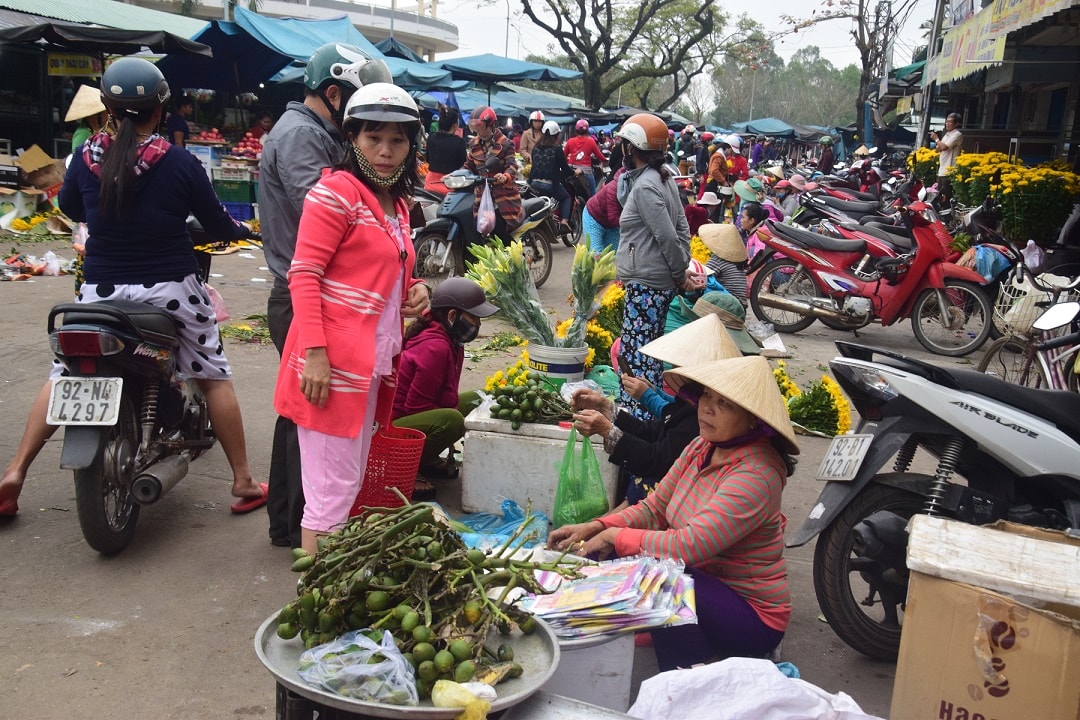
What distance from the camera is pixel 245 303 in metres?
8.93

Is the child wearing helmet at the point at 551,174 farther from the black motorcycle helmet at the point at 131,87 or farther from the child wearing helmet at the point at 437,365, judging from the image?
the black motorcycle helmet at the point at 131,87

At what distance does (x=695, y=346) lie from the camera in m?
3.38

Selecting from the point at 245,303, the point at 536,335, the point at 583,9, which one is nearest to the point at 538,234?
the point at 245,303

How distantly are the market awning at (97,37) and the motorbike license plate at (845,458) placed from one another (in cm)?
1172

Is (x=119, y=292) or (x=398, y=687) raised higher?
(x=119, y=292)

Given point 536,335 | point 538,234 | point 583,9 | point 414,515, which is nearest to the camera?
point 414,515

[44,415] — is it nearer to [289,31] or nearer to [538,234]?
[538,234]

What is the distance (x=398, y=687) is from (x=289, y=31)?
15882 mm

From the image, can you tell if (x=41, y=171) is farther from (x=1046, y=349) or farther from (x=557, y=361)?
(x=1046, y=349)

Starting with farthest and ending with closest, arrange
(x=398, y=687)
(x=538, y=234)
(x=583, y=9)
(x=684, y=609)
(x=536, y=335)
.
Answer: (x=583, y=9) < (x=538, y=234) < (x=536, y=335) < (x=684, y=609) < (x=398, y=687)

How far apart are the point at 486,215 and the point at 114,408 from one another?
627 cm

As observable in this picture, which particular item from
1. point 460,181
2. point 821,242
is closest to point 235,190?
point 460,181

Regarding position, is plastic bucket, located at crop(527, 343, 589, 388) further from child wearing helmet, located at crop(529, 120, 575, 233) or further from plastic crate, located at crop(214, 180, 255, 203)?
plastic crate, located at crop(214, 180, 255, 203)

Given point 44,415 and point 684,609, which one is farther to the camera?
point 44,415
